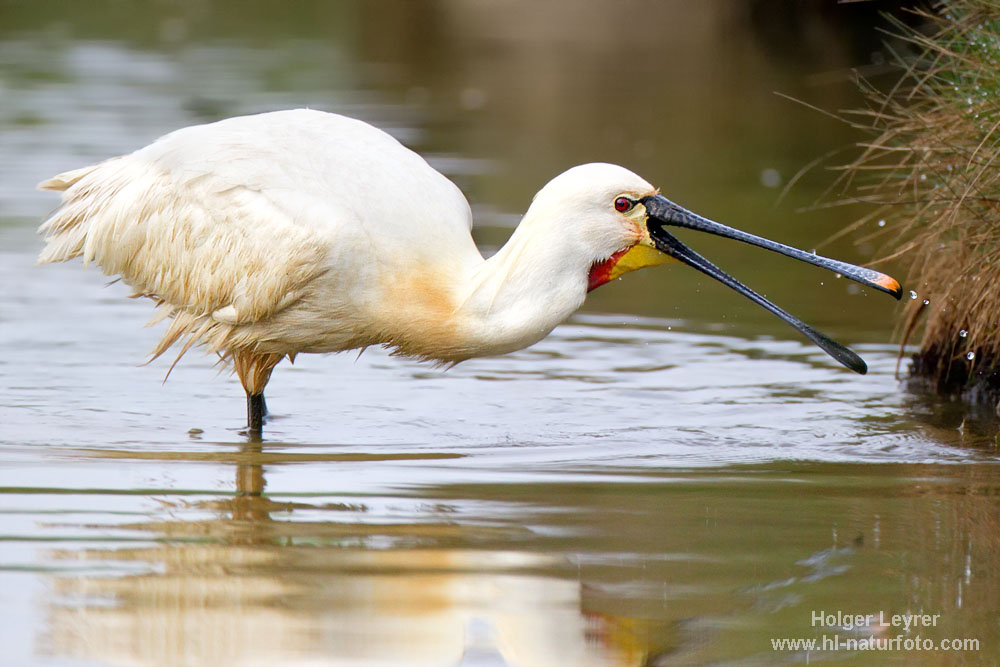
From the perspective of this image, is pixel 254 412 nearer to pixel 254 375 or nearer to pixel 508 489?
pixel 254 375

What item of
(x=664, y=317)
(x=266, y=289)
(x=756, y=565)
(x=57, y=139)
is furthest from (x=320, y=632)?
(x=57, y=139)

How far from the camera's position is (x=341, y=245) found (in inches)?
258

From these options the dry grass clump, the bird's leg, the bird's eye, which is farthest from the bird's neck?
the dry grass clump

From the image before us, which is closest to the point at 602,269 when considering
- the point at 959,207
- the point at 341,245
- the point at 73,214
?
the point at 341,245

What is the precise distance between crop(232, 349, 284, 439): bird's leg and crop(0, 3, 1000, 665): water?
0.11 meters

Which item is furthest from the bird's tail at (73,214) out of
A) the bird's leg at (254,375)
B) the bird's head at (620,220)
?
the bird's head at (620,220)

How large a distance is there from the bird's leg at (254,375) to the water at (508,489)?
0.11 m

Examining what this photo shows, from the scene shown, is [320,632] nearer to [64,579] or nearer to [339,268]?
[64,579]

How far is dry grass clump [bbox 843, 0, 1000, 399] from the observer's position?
7430 millimetres

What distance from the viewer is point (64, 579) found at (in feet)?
16.4

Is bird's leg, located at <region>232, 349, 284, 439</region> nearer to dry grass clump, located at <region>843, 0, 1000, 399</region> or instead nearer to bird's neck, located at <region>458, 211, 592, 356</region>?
bird's neck, located at <region>458, 211, 592, 356</region>

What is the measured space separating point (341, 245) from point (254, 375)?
40.0 inches

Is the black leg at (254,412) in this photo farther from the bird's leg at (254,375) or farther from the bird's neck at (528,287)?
the bird's neck at (528,287)

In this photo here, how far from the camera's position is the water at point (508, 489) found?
15.4ft
